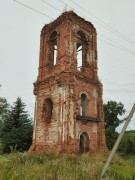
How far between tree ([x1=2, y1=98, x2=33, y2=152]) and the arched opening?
819 cm

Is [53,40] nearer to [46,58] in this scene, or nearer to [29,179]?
[46,58]

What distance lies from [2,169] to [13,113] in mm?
19757

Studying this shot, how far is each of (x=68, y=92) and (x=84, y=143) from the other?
145 inches

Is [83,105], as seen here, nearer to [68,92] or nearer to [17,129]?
[68,92]

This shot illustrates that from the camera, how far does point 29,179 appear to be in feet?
17.0

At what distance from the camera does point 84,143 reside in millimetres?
14188

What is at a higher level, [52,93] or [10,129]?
[52,93]

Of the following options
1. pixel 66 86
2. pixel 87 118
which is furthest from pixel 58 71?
pixel 87 118

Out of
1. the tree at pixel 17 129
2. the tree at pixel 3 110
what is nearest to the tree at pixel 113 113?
the tree at pixel 17 129

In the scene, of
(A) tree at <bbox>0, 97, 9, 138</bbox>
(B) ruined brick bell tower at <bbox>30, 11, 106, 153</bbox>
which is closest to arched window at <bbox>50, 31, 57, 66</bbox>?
(B) ruined brick bell tower at <bbox>30, 11, 106, 153</bbox>

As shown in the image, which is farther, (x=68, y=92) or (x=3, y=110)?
(x=3, y=110)

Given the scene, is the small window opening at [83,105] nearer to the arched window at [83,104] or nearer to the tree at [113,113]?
the arched window at [83,104]

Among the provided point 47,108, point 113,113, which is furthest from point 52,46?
point 113,113

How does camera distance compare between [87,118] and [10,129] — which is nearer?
[87,118]
